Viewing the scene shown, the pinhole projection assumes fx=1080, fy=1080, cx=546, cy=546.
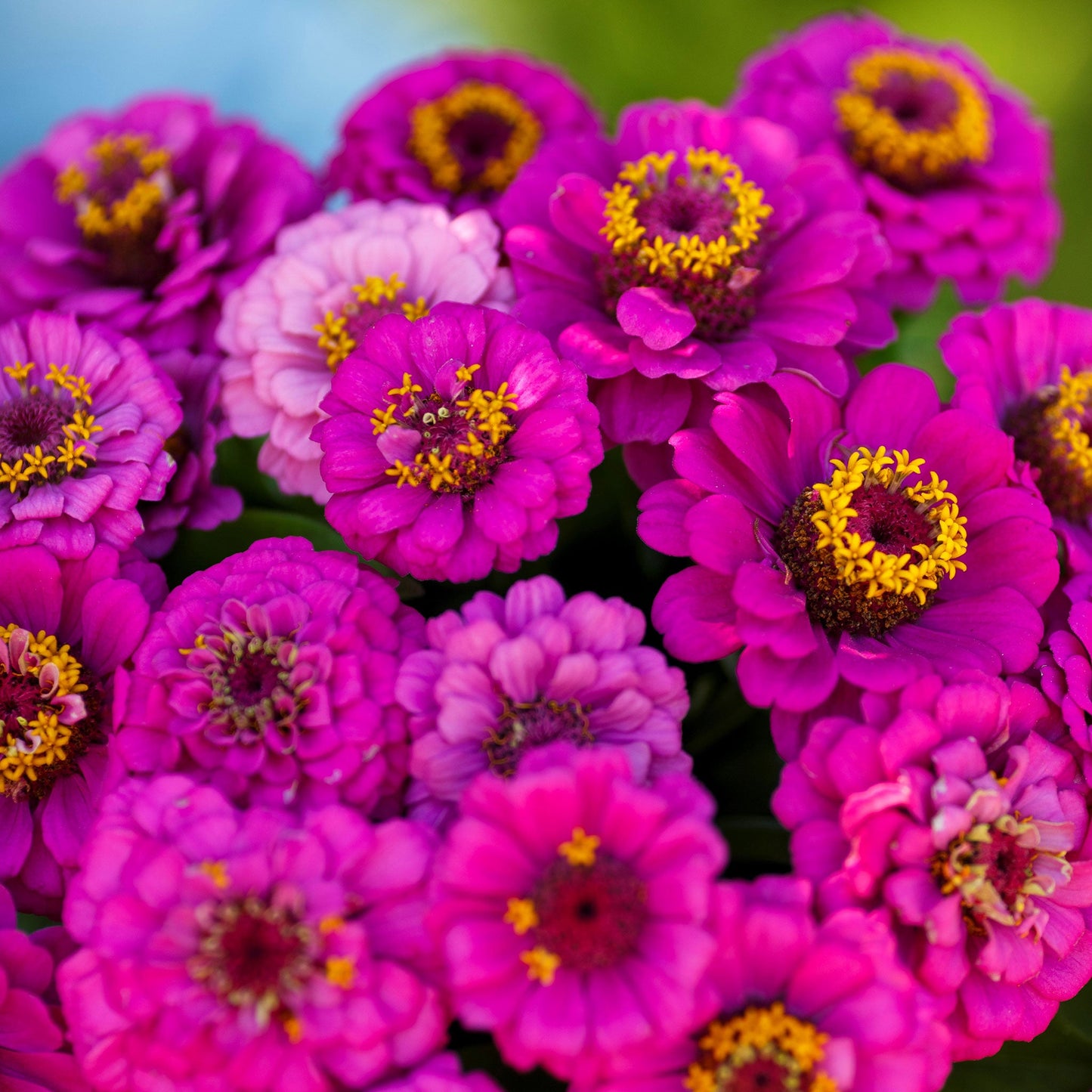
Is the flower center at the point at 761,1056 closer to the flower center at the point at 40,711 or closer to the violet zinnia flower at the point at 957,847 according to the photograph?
the violet zinnia flower at the point at 957,847

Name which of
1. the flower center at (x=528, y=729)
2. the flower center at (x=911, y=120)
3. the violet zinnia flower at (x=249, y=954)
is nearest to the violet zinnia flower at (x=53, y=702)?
the violet zinnia flower at (x=249, y=954)

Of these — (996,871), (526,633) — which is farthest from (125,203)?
(996,871)

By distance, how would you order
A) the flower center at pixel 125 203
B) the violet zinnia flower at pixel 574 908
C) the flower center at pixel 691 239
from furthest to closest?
the flower center at pixel 125 203
the flower center at pixel 691 239
the violet zinnia flower at pixel 574 908

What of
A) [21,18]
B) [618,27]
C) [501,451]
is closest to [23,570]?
[501,451]

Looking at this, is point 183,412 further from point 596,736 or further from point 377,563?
point 596,736

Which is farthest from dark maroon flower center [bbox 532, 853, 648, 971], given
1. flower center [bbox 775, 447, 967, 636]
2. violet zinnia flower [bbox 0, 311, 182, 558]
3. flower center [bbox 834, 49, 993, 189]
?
flower center [bbox 834, 49, 993, 189]

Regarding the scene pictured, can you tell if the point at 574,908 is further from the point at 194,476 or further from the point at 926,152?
the point at 926,152
